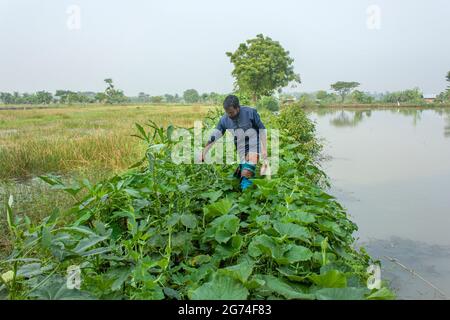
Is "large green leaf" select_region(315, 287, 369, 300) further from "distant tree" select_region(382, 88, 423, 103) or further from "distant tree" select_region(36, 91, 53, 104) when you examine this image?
"distant tree" select_region(36, 91, 53, 104)

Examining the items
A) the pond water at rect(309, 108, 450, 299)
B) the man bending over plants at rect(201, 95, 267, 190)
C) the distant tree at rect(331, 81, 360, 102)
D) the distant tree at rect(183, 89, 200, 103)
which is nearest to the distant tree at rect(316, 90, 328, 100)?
the distant tree at rect(331, 81, 360, 102)

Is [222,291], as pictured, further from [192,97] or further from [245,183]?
[192,97]

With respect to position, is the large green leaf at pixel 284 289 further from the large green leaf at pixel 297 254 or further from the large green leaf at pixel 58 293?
the large green leaf at pixel 58 293

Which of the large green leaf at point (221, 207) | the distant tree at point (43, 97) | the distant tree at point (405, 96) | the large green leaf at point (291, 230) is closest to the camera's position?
the large green leaf at point (291, 230)

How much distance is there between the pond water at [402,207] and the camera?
10.6 ft

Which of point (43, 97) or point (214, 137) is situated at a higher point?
point (43, 97)

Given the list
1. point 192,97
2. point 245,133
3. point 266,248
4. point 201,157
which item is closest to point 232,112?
point 245,133

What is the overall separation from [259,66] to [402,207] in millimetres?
23653

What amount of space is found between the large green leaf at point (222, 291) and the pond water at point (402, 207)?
80.1 inches

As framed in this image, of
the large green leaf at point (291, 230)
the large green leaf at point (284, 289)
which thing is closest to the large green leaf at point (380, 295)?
the large green leaf at point (284, 289)

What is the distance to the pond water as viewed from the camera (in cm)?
324

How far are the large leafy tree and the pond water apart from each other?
18.5 meters

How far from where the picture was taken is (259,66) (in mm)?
27531
